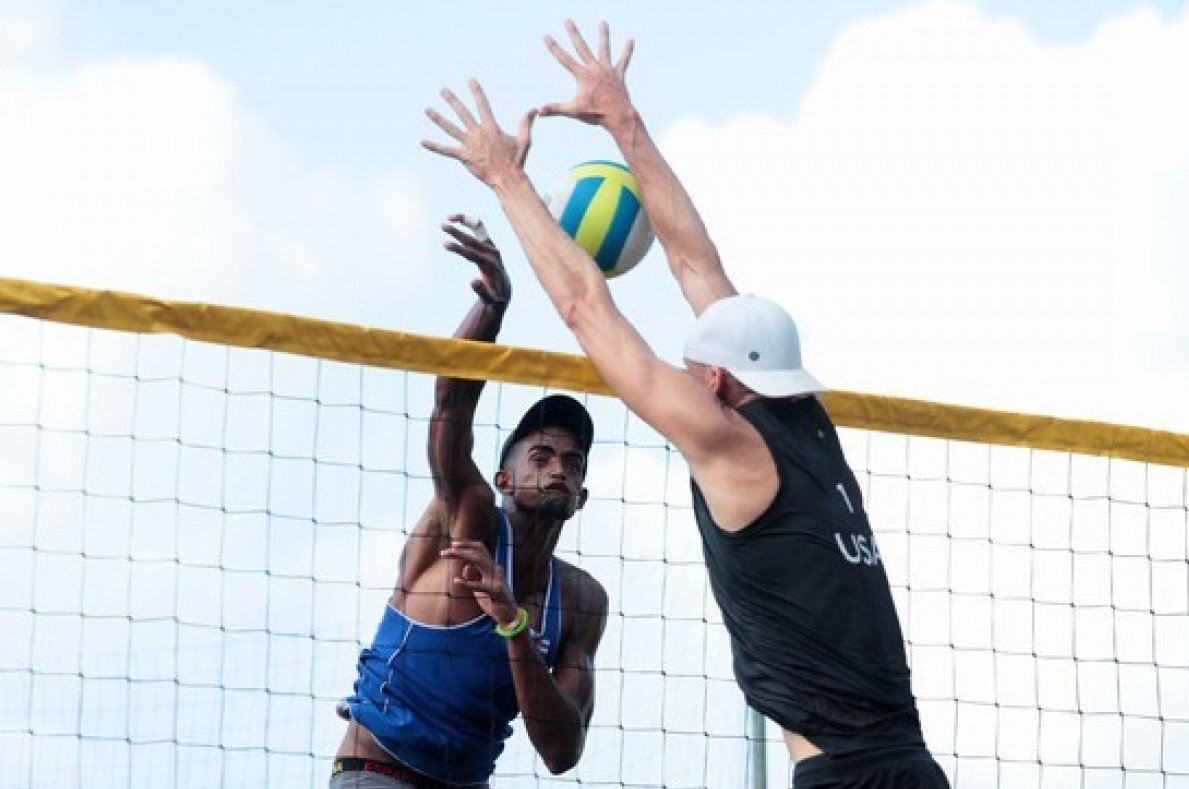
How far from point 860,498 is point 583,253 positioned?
3.53 feet

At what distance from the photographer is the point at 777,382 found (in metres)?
6.71

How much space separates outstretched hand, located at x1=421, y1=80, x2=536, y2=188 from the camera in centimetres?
708

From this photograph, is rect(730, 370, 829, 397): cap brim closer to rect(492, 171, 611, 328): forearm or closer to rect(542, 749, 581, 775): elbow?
rect(492, 171, 611, 328): forearm

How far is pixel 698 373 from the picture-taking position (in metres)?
6.80

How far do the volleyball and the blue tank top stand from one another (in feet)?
3.62

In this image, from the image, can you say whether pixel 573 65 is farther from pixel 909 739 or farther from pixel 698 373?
pixel 909 739

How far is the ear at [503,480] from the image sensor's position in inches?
317

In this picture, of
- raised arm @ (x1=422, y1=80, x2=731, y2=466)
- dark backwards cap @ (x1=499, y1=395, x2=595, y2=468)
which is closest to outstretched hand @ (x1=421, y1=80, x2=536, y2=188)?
raised arm @ (x1=422, y1=80, x2=731, y2=466)

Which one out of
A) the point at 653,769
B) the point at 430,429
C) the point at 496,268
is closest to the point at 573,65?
the point at 496,268

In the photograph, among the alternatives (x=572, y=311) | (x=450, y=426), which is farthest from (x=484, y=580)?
(x=572, y=311)

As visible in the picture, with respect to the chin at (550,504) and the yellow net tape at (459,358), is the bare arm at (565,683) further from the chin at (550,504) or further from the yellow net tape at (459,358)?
the yellow net tape at (459,358)

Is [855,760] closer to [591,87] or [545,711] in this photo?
[545,711]

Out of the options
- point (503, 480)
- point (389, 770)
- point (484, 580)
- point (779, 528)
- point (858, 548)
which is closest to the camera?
point (779, 528)

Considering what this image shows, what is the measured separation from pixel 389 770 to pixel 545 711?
0.57m
